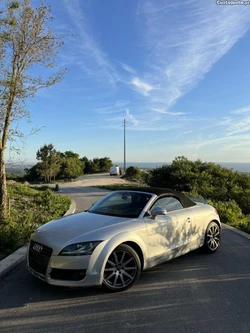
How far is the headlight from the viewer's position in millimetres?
3604

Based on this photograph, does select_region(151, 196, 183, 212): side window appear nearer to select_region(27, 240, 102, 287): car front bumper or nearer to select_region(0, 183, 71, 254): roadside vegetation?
select_region(27, 240, 102, 287): car front bumper

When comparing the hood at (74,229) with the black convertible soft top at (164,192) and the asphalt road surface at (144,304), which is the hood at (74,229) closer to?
the asphalt road surface at (144,304)

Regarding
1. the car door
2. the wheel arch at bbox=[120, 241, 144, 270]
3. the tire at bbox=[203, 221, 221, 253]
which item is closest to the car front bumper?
the wheel arch at bbox=[120, 241, 144, 270]

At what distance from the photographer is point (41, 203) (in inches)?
436

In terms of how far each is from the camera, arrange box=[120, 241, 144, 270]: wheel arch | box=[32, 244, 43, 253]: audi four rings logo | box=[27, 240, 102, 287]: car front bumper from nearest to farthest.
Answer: box=[27, 240, 102, 287]: car front bumper, box=[32, 244, 43, 253]: audi four rings logo, box=[120, 241, 144, 270]: wheel arch

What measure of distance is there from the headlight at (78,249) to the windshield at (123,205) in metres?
1.01

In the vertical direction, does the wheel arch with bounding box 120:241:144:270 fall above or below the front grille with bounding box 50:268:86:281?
above

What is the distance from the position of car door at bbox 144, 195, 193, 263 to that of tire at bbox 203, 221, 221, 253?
27.8 inches

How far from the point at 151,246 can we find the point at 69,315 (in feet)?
5.19

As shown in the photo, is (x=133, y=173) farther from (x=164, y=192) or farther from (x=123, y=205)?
(x=123, y=205)

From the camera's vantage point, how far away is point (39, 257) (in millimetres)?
3871

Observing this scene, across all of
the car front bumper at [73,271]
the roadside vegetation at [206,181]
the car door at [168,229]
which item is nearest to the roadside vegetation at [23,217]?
the car front bumper at [73,271]

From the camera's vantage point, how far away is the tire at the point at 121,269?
3.81 meters

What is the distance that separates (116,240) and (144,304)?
0.88m
